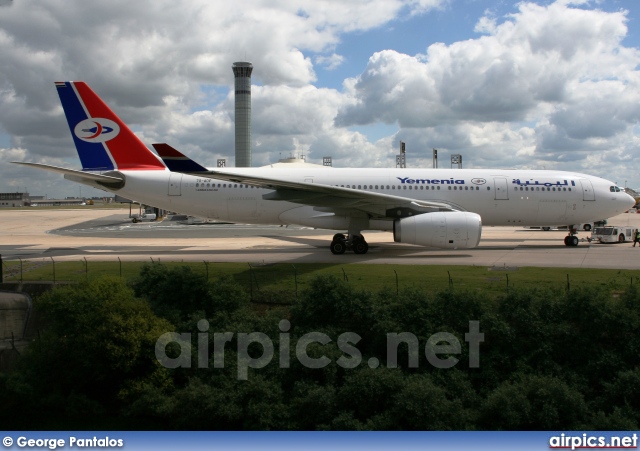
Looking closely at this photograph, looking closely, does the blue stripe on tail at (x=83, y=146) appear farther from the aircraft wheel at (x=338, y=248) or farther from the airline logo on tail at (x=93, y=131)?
the aircraft wheel at (x=338, y=248)

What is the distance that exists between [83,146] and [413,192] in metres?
15.0

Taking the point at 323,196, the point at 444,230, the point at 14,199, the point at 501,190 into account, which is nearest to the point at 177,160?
the point at 323,196

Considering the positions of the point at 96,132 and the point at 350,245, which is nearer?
the point at 350,245

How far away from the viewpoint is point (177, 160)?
16734 millimetres

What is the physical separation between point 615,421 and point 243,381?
23.8 ft

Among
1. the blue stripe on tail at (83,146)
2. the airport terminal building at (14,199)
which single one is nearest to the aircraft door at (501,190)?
the blue stripe on tail at (83,146)

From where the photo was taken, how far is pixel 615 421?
935 centimetres

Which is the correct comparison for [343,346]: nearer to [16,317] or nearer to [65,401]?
[65,401]

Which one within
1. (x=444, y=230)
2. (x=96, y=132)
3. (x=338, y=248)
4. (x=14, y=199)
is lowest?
(x=338, y=248)

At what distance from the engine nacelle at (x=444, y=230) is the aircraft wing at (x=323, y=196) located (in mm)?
1299

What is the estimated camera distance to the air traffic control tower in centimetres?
11012

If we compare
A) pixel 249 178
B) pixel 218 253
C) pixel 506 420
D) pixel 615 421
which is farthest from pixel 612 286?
pixel 218 253

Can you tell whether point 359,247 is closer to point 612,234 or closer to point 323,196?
point 323,196

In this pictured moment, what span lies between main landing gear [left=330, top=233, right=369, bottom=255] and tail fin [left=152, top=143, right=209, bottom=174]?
22.7ft
